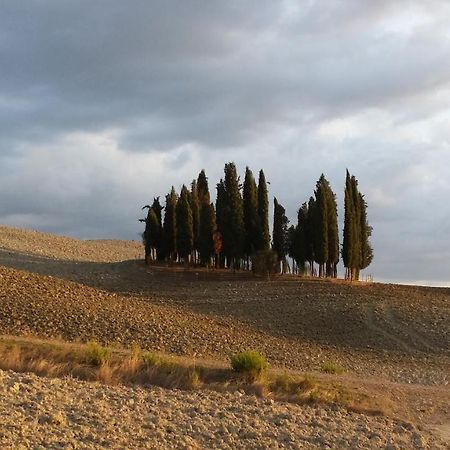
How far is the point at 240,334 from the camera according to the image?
104ft

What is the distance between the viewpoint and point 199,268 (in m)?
56.2

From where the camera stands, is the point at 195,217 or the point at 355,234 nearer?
the point at 355,234

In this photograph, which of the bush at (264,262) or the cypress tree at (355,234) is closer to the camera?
the bush at (264,262)

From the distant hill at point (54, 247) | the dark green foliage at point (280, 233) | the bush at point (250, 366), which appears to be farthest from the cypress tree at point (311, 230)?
the bush at point (250, 366)

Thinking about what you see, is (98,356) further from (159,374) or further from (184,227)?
(184,227)

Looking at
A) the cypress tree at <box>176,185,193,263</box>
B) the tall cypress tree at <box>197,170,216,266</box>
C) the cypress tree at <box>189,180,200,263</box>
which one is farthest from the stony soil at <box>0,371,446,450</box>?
the cypress tree at <box>189,180,200,263</box>

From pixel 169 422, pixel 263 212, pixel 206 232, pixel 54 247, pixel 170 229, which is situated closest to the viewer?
pixel 169 422

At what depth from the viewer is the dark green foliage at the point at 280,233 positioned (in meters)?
55.8

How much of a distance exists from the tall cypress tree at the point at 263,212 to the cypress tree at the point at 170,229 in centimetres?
726

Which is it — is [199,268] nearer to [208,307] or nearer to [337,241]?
[337,241]

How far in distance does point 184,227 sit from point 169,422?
143ft

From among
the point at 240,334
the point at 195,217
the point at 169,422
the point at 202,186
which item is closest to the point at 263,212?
the point at 195,217

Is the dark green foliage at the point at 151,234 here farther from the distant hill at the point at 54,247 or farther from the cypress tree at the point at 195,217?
the distant hill at the point at 54,247

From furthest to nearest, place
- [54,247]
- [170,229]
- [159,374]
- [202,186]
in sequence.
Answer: [54,247] → [202,186] → [170,229] → [159,374]
